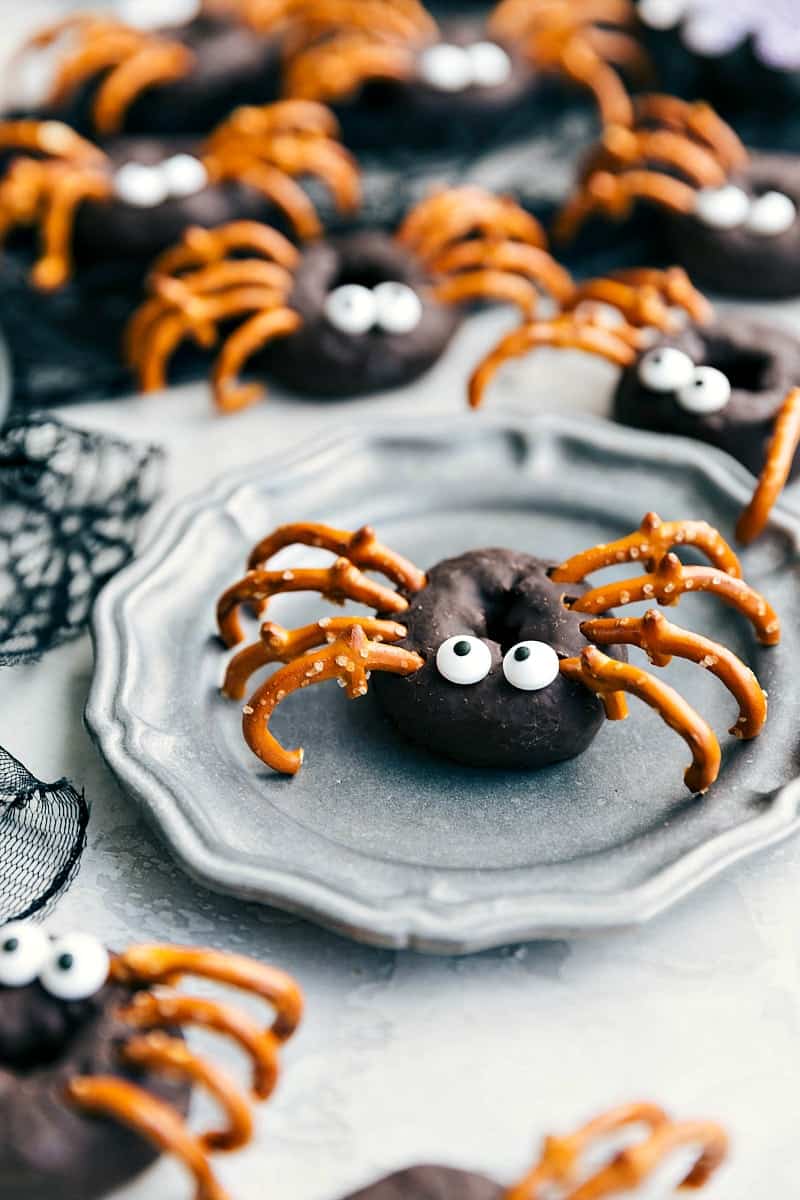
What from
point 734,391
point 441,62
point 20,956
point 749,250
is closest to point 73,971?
point 20,956

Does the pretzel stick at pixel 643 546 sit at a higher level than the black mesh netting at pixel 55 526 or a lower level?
higher

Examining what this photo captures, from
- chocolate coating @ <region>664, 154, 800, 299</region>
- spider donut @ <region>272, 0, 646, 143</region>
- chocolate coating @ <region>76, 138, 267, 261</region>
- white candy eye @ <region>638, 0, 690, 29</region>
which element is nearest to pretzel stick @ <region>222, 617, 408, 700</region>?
chocolate coating @ <region>76, 138, 267, 261</region>

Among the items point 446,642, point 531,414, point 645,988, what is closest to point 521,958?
point 645,988

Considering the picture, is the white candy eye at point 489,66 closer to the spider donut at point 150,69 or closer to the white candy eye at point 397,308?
the spider donut at point 150,69

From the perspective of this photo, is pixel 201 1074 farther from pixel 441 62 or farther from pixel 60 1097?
pixel 441 62

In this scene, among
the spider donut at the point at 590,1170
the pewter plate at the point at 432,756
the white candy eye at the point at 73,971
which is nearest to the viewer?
the spider donut at the point at 590,1170

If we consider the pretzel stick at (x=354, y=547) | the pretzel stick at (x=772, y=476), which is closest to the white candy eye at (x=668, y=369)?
the pretzel stick at (x=772, y=476)

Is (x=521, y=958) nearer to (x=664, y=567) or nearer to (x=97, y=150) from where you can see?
(x=664, y=567)
